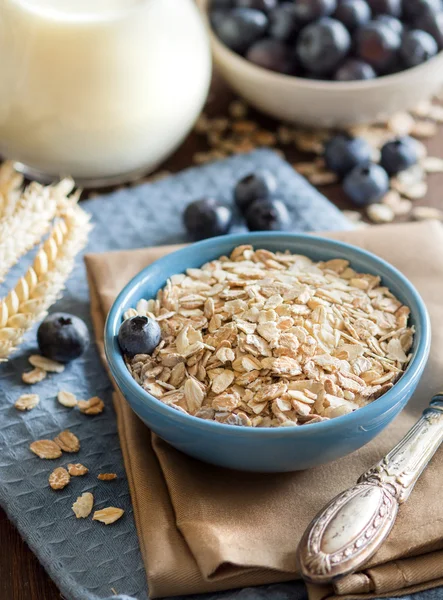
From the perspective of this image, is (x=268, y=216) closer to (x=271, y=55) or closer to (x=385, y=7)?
(x=271, y=55)

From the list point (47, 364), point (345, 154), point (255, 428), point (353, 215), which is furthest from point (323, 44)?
point (255, 428)

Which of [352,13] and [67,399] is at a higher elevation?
[352,13]

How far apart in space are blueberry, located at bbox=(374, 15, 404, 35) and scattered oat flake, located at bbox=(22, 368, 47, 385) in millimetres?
780

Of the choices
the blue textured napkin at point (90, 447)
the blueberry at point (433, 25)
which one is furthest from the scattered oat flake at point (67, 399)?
the blueberry at point (433, 25)

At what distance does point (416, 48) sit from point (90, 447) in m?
0.82

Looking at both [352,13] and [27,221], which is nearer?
[27,221]

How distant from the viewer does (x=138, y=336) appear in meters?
0.73

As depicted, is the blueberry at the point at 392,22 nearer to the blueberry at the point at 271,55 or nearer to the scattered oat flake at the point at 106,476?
the blueberry at the point at 271,55

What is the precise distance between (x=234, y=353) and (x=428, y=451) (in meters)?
0.19

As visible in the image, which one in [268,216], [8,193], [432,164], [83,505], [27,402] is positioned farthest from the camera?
[432,164]

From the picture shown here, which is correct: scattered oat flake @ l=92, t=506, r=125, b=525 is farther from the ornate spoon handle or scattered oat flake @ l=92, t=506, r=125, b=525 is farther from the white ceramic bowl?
the white ceramic bowl

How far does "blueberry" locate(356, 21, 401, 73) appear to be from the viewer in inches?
49.1

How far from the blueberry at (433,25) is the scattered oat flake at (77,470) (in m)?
0.91

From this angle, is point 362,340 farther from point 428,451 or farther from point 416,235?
point 416,235
